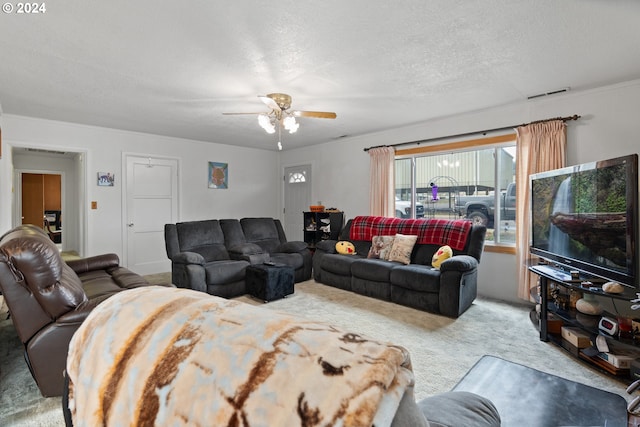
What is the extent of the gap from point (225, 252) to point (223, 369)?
4.35m

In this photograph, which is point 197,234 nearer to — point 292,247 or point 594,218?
point 292,247

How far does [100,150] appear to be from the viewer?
16.2 feet

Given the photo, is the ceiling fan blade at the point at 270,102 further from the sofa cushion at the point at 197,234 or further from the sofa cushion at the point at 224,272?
the sofa cushion at the point at 197,234

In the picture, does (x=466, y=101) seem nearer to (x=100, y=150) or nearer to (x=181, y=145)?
(x=181, y=145)

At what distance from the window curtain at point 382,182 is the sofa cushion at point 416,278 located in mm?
1447

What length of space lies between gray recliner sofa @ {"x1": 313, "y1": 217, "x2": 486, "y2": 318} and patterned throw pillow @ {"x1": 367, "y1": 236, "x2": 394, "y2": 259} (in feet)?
0.62

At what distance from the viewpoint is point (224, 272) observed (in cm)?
399

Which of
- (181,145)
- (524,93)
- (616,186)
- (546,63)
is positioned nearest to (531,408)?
(616,186)

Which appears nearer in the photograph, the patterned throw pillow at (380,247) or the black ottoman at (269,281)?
the black ottoman at (269,281)

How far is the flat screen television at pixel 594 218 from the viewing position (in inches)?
86.5

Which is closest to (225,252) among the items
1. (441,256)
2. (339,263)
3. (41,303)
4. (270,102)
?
(339,263)

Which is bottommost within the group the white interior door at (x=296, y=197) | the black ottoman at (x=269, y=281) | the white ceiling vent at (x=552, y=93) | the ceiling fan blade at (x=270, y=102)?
the black ottoman at (x=269, y=281)

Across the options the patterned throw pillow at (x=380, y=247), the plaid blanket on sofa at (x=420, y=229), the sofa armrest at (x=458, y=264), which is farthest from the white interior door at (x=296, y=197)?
the sofa armrest at (x=458, y=264)

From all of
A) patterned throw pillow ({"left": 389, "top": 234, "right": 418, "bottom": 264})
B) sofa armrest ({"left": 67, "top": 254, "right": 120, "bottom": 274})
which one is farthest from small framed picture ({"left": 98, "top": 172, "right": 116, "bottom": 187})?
patterned throw pillow ({"left": 389, "top": 234, "right": 418, "bottom": 264})
